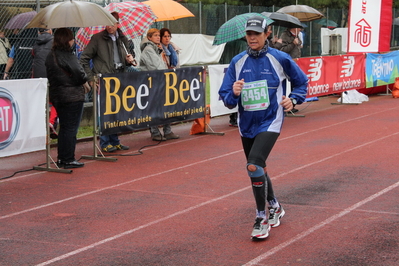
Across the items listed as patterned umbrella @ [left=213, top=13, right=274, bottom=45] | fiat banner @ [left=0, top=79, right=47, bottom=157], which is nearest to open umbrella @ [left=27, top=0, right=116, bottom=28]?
fiat banner @ [left=0, top=79, right=47, bottom=157]

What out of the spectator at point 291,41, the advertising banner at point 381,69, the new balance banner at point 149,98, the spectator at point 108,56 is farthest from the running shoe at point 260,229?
the advertising banner at point 381,69

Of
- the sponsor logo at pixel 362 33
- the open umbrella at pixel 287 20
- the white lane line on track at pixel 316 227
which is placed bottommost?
the white lane line on track at pixel 316 227

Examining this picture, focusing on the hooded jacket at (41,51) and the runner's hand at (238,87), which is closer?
the runner's hand at (238,87)

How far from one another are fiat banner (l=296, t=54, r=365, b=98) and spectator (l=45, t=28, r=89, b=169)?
24.9 ft

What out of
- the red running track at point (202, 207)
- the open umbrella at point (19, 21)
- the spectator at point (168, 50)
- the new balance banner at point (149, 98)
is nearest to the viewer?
the red running track at point (202, 207)

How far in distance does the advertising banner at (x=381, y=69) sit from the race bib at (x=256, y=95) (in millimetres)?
13815

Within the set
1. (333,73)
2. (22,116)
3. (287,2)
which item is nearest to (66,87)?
(22,116)

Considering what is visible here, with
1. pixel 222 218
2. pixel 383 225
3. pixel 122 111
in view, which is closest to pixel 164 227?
pixel 222 218

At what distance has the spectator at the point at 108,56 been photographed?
442 inches

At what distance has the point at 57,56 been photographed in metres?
9.73

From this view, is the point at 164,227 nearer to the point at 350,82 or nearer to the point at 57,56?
the point at 57,56

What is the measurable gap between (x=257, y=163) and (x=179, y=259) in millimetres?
1202

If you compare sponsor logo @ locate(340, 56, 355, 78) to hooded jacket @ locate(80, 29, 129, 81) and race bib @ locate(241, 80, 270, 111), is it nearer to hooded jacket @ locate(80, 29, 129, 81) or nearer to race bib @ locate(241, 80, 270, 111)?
hooded jacket @ locate(80, 29, 129, 81)

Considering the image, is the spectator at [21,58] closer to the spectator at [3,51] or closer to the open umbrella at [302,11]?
the spectator at [3,51]
